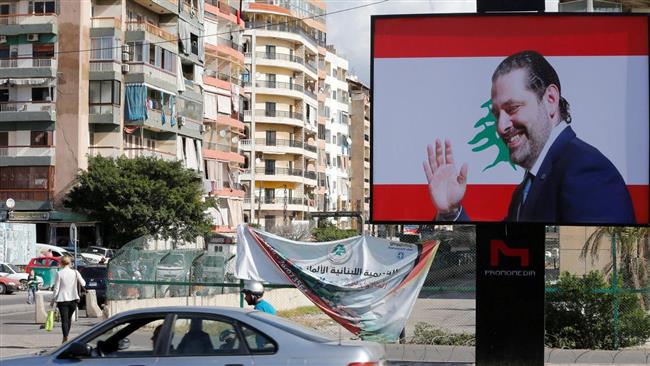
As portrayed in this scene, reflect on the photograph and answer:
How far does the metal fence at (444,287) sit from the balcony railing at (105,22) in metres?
35.7

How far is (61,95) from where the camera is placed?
5741 cm

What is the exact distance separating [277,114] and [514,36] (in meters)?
80.2

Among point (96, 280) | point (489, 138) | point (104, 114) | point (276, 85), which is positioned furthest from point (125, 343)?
point (276, 85)

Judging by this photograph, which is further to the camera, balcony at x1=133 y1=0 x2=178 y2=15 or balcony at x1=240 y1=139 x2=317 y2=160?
balcony at x1=240 y1=139 x2=317 y2=160

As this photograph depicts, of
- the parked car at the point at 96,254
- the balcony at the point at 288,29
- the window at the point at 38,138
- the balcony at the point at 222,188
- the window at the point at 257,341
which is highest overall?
the balcony at the point at 288,29

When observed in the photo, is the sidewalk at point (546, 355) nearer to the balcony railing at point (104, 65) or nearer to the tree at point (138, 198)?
the tree at point (138, 198)

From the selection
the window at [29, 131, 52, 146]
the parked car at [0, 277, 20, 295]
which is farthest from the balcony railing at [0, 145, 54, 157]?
the parked car at [0, 277, 20, 295]

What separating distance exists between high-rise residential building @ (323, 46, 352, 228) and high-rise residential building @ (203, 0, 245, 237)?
2936cm

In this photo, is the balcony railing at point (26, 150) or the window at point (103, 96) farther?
the window at point (103, 96)

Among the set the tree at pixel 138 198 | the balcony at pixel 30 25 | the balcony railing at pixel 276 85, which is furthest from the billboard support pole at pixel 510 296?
the balcony railing at pixel 276 85

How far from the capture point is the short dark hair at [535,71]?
46.7 ft

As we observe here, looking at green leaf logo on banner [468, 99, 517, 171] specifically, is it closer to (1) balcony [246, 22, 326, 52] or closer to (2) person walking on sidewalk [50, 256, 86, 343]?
(2) person walking on sidewalk [50, 256, 86, 343]

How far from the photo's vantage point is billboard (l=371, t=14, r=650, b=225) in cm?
1416

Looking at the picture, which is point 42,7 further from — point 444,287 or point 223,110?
point 444,287
